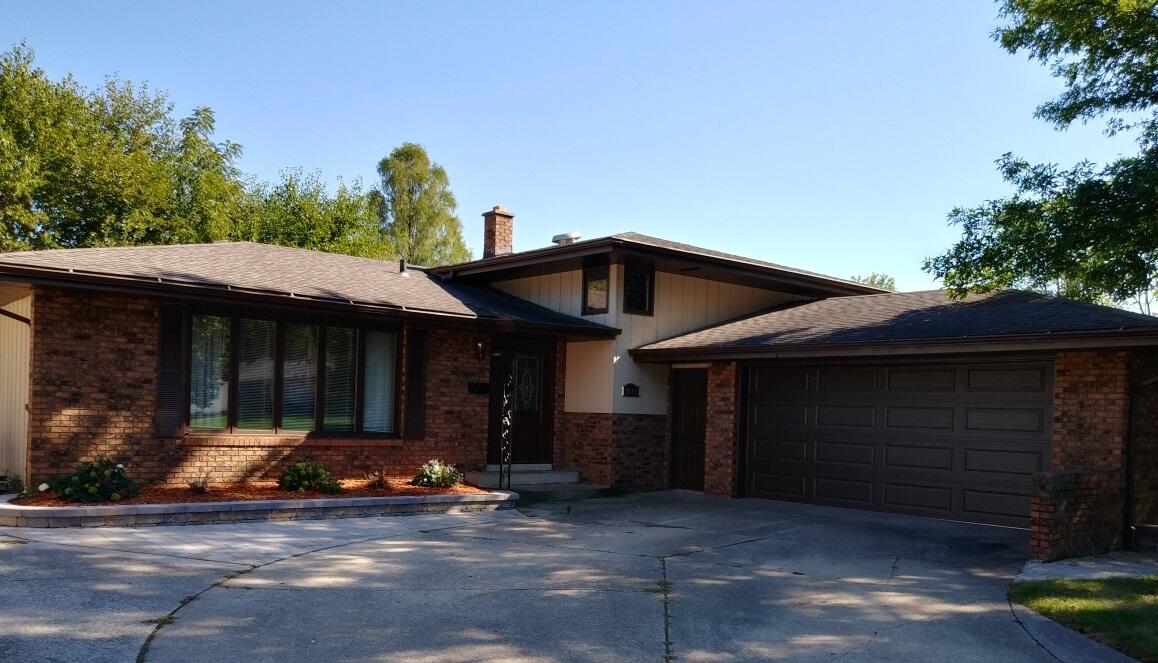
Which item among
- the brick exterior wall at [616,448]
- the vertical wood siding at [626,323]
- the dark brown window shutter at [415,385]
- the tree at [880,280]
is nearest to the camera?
the dark brown window shutter at [415,385]

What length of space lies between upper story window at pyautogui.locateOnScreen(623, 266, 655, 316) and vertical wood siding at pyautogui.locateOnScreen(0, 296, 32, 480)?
9.05m

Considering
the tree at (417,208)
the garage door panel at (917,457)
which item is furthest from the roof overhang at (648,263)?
the tree at (417,208)

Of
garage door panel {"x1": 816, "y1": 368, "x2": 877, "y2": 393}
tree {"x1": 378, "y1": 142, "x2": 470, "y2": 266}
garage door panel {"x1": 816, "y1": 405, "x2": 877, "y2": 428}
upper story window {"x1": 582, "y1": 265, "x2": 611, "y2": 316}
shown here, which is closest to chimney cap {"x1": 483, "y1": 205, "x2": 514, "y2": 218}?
upper story window {"x1": 582, "y1": 265, "x2": 611, "y2": 316}

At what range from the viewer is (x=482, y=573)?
26.0 ft

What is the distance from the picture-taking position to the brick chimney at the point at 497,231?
1852cm

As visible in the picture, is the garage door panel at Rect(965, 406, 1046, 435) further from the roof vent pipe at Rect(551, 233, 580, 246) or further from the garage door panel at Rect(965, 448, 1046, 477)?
the roof vent pipe at Rect(551, 233, 580, 246)

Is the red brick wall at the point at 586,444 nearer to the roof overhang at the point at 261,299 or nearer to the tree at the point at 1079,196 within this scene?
the roof overhang at the point at 261,299

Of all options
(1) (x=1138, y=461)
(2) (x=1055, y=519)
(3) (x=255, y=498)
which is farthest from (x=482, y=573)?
(1) (x=1138, y=461)

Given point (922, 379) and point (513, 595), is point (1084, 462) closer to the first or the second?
point (922, 379)

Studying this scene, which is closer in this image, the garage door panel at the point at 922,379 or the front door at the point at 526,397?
the garage door panel at the point at 922,379

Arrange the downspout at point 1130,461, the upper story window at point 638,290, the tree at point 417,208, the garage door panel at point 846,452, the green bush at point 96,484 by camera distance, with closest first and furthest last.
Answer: the downspout at point 1130,461, the green bush at point 96,484, the garage door panel at point 846,452, the upper story window at point 638,290, the tree at point 417,208

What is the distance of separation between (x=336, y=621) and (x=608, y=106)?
14368 millimetres

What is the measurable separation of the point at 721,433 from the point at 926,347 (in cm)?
421

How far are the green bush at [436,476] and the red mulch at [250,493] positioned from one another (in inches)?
4.8
